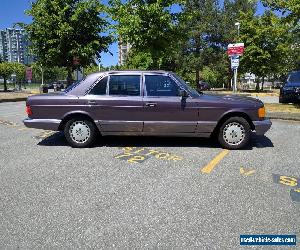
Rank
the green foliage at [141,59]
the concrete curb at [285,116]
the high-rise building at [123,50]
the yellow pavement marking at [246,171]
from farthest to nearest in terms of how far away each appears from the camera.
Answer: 1. the high-rise building at [123,50]
2. the green foliage at [141,59]
3. the concrete curb at [285,116]
4. the yellow pavement marking at [246,171]

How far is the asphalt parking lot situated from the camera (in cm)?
338

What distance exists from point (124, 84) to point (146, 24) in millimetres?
9544

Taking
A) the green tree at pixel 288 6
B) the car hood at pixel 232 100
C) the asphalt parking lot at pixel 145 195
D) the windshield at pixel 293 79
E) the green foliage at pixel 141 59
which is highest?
the green tree at pixel 288 6

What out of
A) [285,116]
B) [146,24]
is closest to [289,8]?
[285,116]

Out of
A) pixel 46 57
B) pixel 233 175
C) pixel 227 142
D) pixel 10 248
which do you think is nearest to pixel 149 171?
pixel 233 175

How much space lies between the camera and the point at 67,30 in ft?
61.8

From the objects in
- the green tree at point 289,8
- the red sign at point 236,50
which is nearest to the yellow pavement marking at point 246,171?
the green tree at point 289,8

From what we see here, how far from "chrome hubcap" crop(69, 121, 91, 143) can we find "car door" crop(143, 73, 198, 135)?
121 centimetres

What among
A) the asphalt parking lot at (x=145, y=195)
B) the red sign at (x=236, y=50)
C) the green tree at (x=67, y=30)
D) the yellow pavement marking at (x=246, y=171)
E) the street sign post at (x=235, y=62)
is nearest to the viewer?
the asphalt parking lot at (x=145, y=195)

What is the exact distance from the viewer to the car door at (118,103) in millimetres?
6801

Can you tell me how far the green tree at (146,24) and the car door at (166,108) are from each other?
30.0 ft

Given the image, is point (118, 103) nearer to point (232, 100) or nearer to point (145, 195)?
point (232, 100)

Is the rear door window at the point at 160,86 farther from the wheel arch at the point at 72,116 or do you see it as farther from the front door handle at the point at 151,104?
the wheel arch at the point at 72,116

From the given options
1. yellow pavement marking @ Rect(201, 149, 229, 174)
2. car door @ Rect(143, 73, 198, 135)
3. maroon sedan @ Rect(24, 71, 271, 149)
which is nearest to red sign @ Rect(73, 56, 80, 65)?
maroon sedan @ Rect(24, 71, 271, 149)
